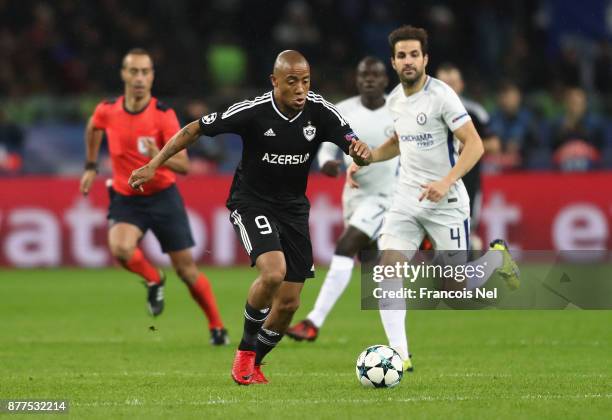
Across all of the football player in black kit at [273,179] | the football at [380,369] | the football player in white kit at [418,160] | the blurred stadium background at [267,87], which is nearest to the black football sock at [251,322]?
the football player in black kit at [273,179]

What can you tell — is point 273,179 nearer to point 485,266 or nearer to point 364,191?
point 485,266

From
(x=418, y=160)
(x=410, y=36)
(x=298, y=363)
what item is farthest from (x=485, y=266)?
(x=410, y=36)

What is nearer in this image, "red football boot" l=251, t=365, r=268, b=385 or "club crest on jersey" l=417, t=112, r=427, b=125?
"red football boot" l=251, t=365, r=268, b=385

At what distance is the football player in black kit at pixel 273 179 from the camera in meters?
8.51

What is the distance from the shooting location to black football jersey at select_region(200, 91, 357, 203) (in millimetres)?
8562

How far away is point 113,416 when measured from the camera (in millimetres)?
7305

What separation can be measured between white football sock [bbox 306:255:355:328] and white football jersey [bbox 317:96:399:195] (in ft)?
2.34

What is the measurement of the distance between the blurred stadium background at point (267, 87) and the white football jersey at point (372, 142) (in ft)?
20.6

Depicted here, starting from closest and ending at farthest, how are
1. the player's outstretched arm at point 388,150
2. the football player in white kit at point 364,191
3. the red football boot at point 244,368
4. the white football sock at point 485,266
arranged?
the red football boot at point 244,368 < the player's outstretched arm at point 388,150 < the white football sock at point 485,266 < the football player in white kit at point 364,191

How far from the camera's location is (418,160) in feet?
31.3

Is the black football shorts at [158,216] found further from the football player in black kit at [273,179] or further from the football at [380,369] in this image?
the football at [380,369]

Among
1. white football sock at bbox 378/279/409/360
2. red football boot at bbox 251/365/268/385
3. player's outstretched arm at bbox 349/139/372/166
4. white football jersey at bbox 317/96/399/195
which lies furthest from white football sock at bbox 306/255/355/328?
player's outstretched arm at bbox 349/139/372/166

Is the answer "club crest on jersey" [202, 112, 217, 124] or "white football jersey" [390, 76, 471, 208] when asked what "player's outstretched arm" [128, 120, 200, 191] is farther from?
"white football jersey" [390, 76, 471, 208]

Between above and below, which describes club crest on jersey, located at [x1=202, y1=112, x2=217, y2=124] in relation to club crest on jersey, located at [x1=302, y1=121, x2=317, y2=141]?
above
